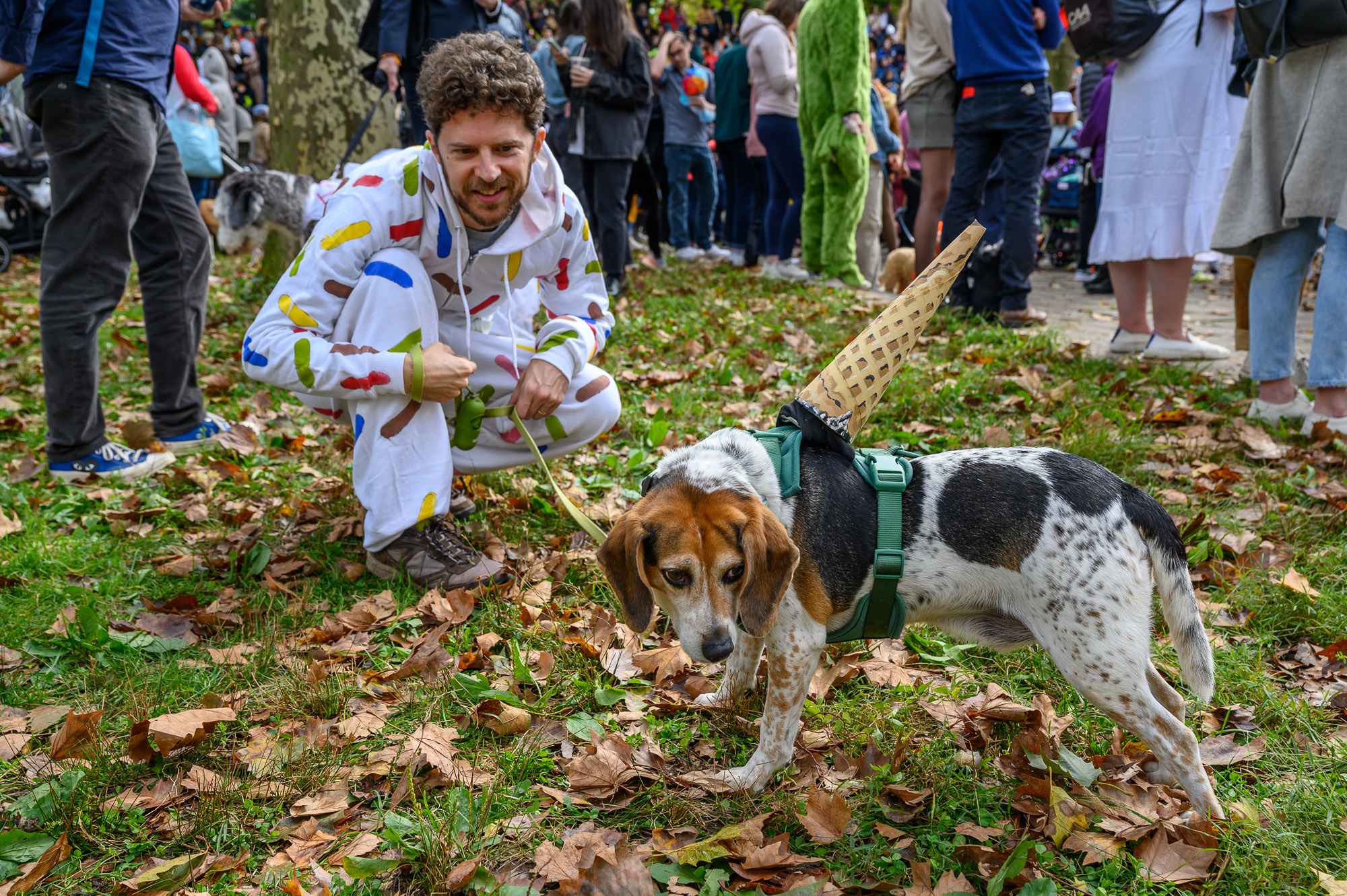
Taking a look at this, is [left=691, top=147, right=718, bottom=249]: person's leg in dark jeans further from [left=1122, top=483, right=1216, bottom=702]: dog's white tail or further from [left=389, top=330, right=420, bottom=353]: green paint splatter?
[left=1122, top=483, right=1216, bottom=702]: dog's white tail

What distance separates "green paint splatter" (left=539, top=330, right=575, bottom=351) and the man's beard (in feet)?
1.63

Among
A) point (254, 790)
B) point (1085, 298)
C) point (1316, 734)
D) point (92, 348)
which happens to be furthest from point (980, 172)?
point (254, 790)

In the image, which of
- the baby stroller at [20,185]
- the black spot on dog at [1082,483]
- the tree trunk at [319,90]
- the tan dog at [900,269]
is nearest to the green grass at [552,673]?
the black spot on dog at [1082,483]

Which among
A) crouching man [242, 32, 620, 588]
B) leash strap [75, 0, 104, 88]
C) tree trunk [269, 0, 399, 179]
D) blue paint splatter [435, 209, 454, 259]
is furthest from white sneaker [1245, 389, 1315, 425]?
tree trunk [269, 0, 399, 179]

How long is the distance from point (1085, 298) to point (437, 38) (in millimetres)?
6906

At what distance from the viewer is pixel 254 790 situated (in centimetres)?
221

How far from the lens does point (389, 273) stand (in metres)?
3.07

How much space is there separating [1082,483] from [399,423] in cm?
220

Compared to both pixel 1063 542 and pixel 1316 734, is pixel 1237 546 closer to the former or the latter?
pixel 1316 734

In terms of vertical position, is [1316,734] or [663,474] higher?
[663,474]

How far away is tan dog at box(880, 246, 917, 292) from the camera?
8141 millimetres

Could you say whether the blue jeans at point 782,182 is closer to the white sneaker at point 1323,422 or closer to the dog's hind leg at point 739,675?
the white sneaker at point 1323,422

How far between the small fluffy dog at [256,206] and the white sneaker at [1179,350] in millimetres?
6203

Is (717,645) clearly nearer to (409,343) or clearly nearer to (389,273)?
(409,343)
